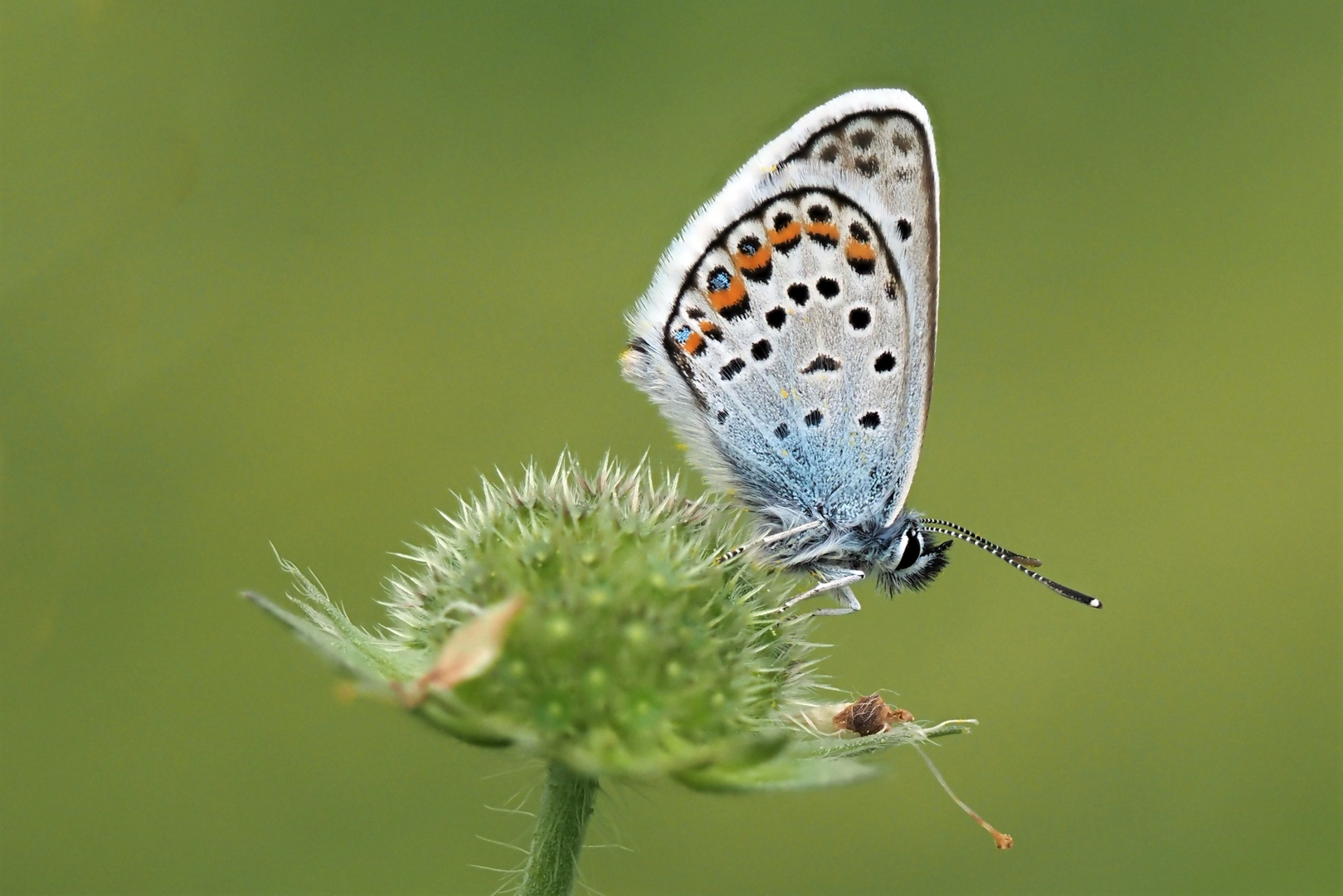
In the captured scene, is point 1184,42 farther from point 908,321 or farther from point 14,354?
point 14,354

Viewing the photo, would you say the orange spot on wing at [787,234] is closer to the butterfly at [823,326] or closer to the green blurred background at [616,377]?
the butterfly at [823,326]

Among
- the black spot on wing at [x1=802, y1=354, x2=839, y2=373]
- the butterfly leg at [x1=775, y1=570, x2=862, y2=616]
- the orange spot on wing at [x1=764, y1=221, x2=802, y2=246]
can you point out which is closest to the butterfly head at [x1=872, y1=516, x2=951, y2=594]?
the butterfly leg at [x1=775, y1=570, x2=862, y2=616]

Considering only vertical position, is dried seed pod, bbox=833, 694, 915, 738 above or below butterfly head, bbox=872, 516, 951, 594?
below

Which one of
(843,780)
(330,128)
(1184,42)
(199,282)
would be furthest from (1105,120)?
(843,780)

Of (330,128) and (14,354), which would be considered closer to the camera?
(14,354)

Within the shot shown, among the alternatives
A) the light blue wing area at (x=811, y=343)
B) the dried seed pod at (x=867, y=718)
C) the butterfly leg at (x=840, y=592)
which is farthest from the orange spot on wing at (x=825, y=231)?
the dried seed pod at (x=867, y=718)

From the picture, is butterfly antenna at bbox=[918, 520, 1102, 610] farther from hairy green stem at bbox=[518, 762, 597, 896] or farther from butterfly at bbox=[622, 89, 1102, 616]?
hairy green stem at bbox=[518, 762, 597, 896]

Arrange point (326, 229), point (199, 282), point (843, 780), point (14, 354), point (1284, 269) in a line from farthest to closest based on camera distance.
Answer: point (1284, 269) < point (326, 229) < point (199, 282) < point (14, 354) < point (843, 780)

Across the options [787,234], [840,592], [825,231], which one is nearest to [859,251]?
[825,231]
